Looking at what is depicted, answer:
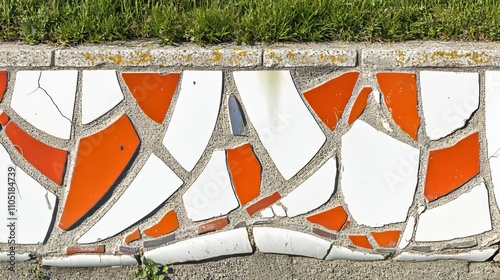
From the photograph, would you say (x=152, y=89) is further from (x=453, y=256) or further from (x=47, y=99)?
(x=453, y=256)

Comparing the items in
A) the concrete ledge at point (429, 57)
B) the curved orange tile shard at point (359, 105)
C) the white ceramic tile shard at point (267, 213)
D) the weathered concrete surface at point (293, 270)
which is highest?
the concrete ledge at point (429, 57)

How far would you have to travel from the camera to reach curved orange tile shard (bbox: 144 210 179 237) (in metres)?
2.76

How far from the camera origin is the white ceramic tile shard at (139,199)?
2.74m

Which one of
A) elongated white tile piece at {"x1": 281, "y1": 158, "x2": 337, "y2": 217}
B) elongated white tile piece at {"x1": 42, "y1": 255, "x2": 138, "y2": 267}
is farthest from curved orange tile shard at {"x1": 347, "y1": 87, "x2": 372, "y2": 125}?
elongated white tile piece at {"x1": 42, "y1": 255, "x2": 138, "y2": 267}

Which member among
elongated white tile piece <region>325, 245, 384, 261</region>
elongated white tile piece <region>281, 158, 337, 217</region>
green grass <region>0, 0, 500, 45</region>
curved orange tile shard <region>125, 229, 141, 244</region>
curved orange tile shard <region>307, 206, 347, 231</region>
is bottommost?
elongated white tile piece <region>325, 245, 384, 261</region>

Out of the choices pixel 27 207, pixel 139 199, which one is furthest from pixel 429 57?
pixel 27 207

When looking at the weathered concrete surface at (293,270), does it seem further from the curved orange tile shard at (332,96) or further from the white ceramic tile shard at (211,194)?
the curved orange tile shard at (332,96)

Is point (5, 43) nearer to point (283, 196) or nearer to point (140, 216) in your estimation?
point (140, 216)

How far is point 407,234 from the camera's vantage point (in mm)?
2799

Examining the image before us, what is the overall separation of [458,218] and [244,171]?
1049 millimetres

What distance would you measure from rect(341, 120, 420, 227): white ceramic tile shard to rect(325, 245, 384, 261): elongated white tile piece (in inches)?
6.1

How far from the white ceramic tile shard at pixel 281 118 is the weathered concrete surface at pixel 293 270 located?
45 cm

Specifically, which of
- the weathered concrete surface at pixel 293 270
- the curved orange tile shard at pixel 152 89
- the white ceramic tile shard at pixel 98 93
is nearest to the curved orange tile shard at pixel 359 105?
the weathered concrete surface at pixel 293 270

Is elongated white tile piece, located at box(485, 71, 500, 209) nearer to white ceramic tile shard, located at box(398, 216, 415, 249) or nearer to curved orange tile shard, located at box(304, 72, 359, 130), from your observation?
white ceramic tile shard, located at box(398, 216, 415, 249)
